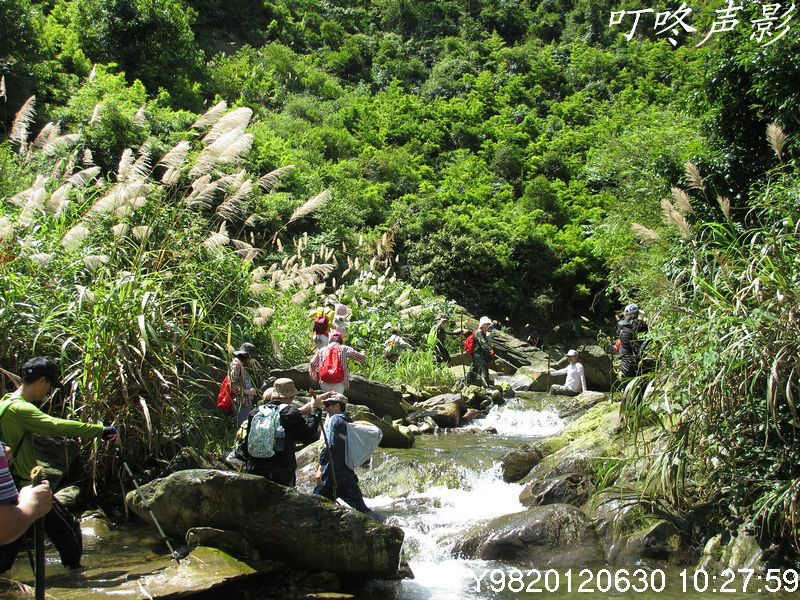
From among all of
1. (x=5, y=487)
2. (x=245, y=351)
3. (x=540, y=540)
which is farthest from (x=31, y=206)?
(x=540, y=540)

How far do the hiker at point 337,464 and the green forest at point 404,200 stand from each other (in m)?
1.07

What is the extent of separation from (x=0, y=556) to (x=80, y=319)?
2.16m

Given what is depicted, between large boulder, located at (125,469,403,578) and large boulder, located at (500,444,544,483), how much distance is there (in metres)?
3.64

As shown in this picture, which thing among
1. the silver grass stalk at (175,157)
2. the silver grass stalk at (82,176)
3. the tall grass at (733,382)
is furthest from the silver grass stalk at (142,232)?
the tall grass at (733,382)

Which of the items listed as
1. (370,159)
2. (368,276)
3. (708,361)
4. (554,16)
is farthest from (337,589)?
(554,16)

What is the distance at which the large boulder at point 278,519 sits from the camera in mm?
4812

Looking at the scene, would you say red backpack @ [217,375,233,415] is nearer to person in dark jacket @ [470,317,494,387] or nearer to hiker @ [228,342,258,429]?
hiker @ [228,342,258,429]

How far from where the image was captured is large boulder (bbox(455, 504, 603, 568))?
5.93 m

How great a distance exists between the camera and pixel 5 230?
5480 mm

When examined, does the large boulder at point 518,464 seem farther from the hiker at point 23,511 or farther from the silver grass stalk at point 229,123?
the hiker at point 23,511

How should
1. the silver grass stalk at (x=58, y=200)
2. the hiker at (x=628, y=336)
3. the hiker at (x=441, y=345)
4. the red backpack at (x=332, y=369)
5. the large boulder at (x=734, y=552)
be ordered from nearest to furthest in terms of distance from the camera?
the large boulder at (x=734, y=552) → the silver grass stalk at (x=58, y=200) → the red backpack at (x=332, y=369) → the hiker at (x=628, y=336) → the hiker at (x=441, y=345)

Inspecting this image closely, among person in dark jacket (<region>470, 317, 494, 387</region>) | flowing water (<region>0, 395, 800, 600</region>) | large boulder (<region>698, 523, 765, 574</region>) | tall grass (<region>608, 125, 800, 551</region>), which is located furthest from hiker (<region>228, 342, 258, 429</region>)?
person in dark jacket (<region>470, 317, 494, 387</region>)

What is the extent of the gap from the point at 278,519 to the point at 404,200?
22977mm

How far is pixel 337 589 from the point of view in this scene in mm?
4848
